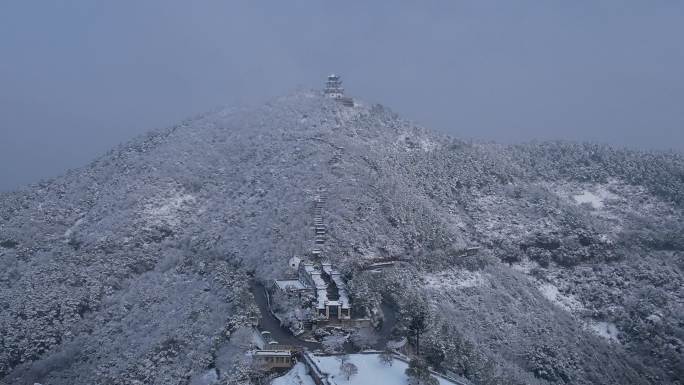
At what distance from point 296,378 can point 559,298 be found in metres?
32.9

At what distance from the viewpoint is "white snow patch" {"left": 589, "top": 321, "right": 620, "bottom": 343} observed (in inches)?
2197

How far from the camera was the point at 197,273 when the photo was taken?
174 feet

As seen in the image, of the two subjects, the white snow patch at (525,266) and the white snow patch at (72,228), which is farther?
the white snow patch at (72,228)

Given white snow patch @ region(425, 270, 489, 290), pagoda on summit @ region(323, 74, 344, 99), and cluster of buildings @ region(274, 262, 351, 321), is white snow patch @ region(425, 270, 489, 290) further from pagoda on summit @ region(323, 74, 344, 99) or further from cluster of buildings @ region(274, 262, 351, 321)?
pagoda on summit @ region(323, 74, 344, 99)

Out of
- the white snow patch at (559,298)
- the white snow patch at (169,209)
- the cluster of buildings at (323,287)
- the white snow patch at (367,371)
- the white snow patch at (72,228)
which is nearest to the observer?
the white snow patch at (367,371)

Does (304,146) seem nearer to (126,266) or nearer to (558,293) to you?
(126,266)

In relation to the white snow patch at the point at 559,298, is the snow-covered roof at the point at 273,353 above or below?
below

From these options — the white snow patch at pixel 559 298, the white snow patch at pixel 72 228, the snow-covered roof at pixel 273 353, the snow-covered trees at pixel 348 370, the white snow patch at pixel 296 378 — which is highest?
the white snow patch at pixel 72 228

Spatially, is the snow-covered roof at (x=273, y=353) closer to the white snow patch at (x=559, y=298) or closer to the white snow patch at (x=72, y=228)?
the white snow patch at (x=559, y=298)

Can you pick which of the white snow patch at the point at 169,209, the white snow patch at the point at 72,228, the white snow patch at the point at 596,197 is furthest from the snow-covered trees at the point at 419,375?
the white snow patch at the point at 596,197

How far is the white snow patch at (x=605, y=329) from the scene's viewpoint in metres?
55.8

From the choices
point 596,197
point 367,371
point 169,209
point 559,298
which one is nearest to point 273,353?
point 367,371

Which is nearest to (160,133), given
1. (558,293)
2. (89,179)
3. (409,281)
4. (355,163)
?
(89,179)

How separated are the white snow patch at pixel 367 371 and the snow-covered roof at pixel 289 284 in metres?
9.61
